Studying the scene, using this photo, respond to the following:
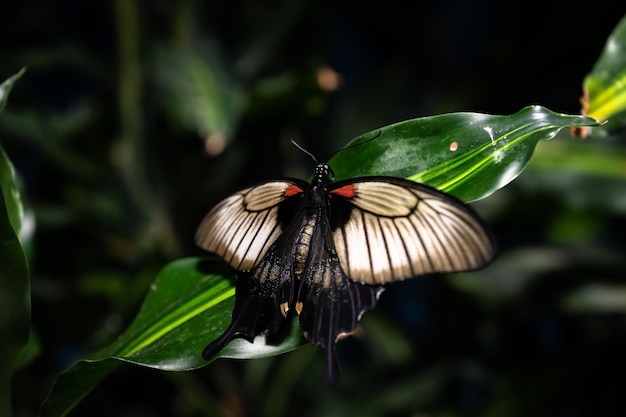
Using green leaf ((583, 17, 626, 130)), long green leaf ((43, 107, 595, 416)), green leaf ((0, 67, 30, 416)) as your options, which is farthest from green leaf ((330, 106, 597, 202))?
green leaf ((0, 67, 30, 416))

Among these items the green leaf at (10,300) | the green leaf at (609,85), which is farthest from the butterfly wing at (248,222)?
the green leaf at (609,85)

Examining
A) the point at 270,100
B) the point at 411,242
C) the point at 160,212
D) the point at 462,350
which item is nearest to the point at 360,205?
the point at 411,242

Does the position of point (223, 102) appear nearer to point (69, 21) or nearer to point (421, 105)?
point (421, 105)

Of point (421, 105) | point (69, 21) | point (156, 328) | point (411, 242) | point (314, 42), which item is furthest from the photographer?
point (69, 21)

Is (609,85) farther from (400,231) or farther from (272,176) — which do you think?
(272,176)

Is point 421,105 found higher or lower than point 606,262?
higher

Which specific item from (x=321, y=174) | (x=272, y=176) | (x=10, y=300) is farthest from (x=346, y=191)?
(x=272, y=176)
